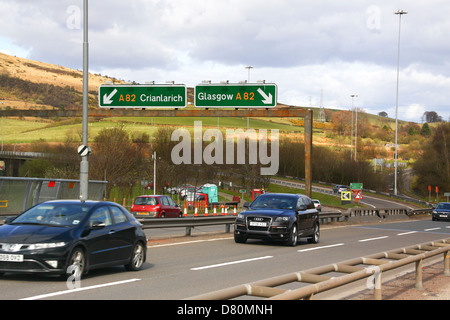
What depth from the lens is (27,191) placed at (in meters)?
26.9

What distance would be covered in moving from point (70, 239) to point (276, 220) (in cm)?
1012

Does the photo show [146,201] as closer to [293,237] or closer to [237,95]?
[237,95]

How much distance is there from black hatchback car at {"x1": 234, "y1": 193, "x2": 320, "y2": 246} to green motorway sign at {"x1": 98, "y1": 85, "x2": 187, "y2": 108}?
1344cm

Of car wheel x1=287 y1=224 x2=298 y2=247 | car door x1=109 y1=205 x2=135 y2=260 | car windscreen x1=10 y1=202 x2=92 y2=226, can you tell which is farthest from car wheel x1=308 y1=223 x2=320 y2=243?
car windscreen x1=10 y1=202 x2=92 y2=226

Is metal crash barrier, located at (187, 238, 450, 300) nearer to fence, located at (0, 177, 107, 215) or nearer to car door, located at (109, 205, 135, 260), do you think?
car door, located at (109, 205, 135, 260)

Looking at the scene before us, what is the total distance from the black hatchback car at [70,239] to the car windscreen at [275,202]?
849 centimetres

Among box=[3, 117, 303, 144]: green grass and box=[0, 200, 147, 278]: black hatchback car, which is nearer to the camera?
box=[0, 200, 147, 278]: black hatchback car

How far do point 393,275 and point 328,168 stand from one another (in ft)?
339

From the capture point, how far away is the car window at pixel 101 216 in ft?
38.9

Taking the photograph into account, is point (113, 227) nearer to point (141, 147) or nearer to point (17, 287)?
point (17, 287)

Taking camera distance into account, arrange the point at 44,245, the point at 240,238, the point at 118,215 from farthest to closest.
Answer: the point at 240,238 < the point at 118,215 < the point at 44,245

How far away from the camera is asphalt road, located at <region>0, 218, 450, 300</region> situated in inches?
393

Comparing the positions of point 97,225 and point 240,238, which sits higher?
point 97,225

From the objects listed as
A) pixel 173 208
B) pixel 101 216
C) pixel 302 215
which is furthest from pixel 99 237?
pixel 173 208
